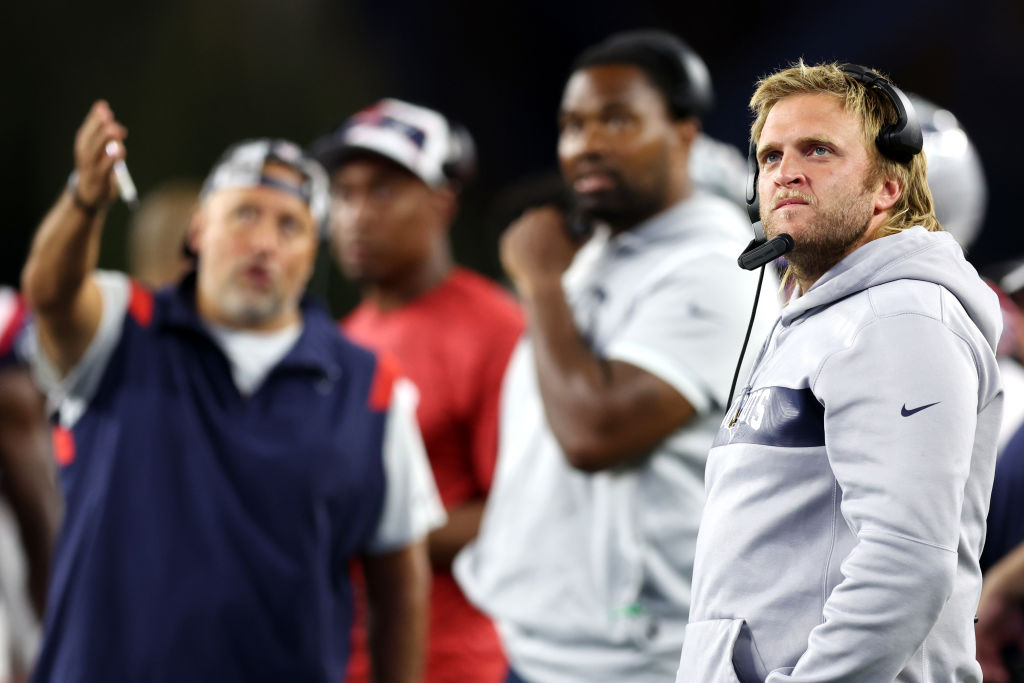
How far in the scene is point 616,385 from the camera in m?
2.09

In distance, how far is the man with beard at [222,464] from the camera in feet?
7.44

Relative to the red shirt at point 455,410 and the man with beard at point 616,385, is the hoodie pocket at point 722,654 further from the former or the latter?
the red shirt at point 455,410

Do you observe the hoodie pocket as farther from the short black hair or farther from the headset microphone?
the short black hair

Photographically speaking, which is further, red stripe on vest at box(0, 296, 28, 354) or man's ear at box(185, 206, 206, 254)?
red stripe on vest at box(0, 296, 28, 354)

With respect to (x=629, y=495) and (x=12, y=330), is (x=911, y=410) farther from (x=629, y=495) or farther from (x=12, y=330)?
(x=12, y=330)

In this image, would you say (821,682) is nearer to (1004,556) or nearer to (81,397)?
(1004,556)

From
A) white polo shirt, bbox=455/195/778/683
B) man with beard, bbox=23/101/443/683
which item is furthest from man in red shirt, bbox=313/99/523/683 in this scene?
white polo shirt, bbox=455/195/778/683

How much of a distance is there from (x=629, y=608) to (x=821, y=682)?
105 centimetres

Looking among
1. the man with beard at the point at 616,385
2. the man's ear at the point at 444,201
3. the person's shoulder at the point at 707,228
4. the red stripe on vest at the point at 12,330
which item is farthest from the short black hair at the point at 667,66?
the red stripe on vest at the point at 12,330

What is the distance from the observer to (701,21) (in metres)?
6.93

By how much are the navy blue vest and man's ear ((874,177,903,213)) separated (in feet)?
4.90

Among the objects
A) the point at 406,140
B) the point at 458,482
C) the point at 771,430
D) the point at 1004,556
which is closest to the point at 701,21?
the point at 406,140

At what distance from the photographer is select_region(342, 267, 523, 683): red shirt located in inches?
117

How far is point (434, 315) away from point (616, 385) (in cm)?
128
